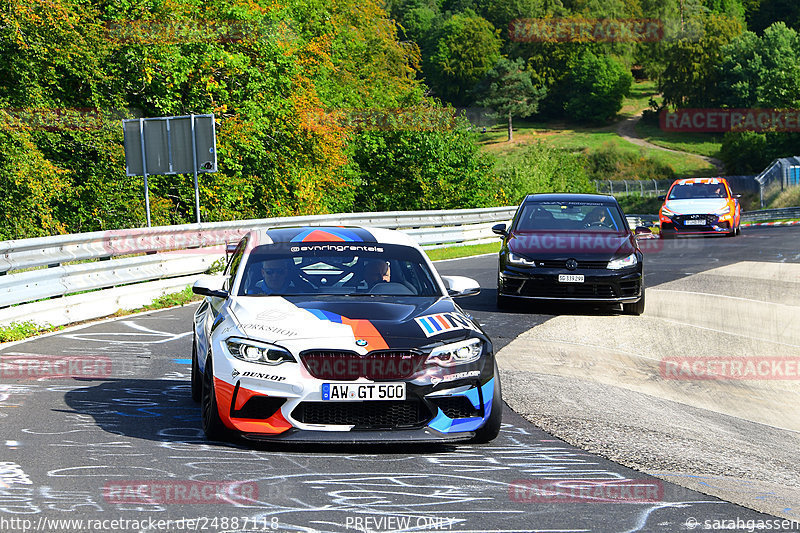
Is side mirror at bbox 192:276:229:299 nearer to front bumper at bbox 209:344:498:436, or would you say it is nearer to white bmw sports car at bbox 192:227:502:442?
white bmw sports car at bbox 192:227:502:442

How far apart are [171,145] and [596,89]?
124m

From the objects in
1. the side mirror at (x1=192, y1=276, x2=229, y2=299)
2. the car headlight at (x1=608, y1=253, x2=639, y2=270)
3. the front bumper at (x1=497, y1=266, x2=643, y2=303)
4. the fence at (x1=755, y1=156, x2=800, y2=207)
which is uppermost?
the side mirror at (x1=192, y1=276, x2=229, y2=299)

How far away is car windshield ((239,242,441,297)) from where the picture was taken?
24.4ft

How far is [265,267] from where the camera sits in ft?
24.9

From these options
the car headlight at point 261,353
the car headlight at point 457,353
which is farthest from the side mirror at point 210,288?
the car headlight at point 457,353

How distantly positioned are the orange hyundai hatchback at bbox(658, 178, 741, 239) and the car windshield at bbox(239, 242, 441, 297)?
2393cm

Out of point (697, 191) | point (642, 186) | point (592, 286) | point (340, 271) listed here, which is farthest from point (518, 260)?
point (642, 186)

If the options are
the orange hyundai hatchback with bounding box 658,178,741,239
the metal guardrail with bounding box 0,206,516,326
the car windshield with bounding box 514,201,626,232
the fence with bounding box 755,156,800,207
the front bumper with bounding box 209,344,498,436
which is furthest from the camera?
the fence with bounding box 755,156,800,207

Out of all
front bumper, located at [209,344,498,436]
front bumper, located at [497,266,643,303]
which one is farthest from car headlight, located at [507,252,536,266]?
front bumper, located at [209,344,498,436]

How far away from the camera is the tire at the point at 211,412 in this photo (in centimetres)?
648

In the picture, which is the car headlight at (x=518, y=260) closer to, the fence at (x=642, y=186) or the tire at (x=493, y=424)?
the tire at (x=493, y=424)

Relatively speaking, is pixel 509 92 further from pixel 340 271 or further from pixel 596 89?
pixel 340 271

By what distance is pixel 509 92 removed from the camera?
13750 centimetres

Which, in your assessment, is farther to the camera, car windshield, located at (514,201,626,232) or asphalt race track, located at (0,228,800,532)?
car windshield, located at (514,201,626,232)
